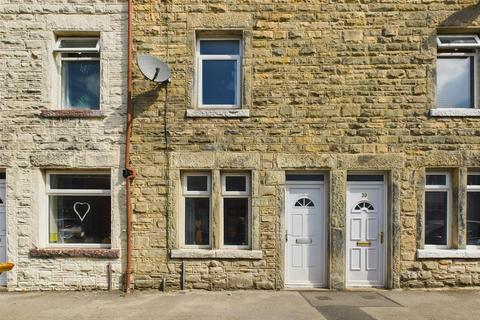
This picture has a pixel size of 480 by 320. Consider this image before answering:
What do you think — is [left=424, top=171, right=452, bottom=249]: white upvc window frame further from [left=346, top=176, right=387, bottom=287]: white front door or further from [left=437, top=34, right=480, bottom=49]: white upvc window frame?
[left=437, top=34, right=480, bottom=49]: white upvc window frame

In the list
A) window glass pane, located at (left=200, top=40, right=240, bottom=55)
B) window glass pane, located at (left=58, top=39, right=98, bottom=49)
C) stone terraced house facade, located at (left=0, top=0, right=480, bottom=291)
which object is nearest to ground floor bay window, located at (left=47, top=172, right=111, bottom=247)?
stone terraced house facade, located at (left=0, top=0, right=480, bottom=291)

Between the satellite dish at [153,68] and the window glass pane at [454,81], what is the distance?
18.4 feet

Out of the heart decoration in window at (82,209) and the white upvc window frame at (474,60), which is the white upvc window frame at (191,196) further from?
the white upvc window frame at (474,60)

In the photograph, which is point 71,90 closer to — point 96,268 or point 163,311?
point 96,268

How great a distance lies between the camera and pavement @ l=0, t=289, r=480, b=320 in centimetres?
583

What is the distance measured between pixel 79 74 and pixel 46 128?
1331 millimetres

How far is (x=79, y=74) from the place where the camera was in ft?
25.1

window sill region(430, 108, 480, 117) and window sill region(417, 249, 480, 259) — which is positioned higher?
window sill region(430, 108, 480, 117)

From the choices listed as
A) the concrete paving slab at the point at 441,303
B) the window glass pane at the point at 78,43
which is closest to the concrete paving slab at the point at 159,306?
the concrete paving slab at the point at 441,303

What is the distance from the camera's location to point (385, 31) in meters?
7.25

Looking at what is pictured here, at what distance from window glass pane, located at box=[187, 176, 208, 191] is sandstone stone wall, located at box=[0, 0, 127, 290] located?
4.40 ft

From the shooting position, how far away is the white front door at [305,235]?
7.36 m

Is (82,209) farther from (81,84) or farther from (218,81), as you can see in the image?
(218,81)

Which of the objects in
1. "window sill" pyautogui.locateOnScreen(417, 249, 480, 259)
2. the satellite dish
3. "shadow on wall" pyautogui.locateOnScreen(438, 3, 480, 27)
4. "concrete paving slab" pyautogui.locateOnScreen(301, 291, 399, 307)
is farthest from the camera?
"shadow on wall" pyautogui.locateOnScreen(438, 3, 480, 27)
